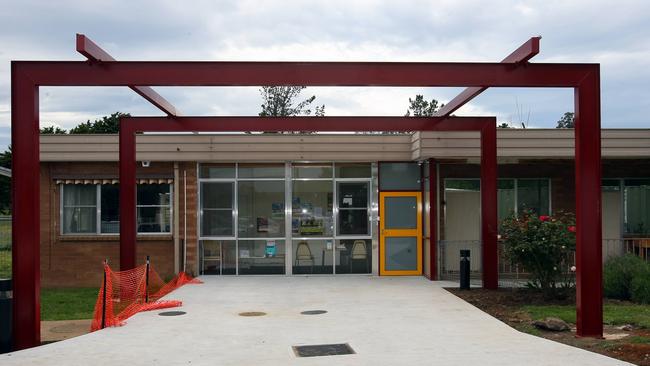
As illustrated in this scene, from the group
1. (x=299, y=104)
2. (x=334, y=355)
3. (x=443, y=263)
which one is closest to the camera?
(x=334, y=355)

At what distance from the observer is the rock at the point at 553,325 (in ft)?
33.6

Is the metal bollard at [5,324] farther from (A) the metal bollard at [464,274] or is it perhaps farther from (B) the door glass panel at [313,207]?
(B) the door glass panel at [313,207]

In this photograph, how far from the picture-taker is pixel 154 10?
1046cm

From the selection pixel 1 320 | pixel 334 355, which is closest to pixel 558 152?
pixel 334 355

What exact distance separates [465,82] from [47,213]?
1283 centimetres

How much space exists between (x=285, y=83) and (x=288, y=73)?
6.9 inches

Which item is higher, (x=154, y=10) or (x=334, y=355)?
(x=154, y=10)

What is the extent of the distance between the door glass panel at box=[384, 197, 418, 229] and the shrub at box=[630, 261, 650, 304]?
6.20 meters

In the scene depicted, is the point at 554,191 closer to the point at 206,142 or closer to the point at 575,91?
the point at 575,91

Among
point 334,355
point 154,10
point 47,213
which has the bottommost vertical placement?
point 334,355

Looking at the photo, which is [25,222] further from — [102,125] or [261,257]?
[102,125]

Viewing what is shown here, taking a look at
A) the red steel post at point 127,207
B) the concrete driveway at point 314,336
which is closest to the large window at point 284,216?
the concrete driveway at point 314,336

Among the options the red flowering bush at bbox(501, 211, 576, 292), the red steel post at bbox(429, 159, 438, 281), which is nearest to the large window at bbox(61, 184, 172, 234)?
the red steel post at bbox(429, 159, 438, 281)

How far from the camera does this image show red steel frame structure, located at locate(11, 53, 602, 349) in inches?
379
